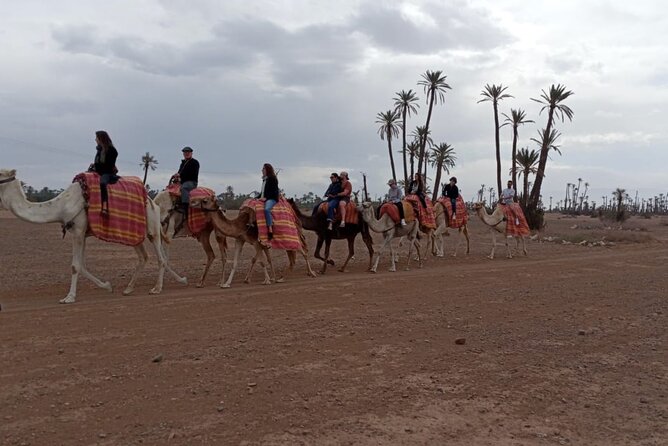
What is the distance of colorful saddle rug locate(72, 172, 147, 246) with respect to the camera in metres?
10.3

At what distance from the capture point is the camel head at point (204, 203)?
12.4 metres

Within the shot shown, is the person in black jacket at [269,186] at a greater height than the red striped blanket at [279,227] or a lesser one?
greater

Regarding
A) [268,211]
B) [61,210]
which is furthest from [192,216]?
[61,210]

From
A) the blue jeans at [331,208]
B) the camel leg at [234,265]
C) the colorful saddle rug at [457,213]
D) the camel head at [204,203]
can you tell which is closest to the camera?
the camel leg at [234,265]

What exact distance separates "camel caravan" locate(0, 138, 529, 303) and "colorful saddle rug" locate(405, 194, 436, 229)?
3 cm

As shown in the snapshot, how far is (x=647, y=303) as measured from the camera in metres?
10.5

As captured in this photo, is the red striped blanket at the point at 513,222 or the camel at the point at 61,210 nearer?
the camel at the point at 61,210

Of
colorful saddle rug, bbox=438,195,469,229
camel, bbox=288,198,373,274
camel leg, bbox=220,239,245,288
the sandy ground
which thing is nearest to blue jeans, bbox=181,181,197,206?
camel leg, bbox=220,239,245,288

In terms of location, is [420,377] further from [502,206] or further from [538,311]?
[502,206]

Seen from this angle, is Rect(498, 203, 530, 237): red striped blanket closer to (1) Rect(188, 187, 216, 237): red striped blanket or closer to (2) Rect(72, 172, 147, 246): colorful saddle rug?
(1) Rect(188, 187, 216, 237): red striped blanket

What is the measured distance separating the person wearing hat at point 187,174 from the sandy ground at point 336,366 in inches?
79.4

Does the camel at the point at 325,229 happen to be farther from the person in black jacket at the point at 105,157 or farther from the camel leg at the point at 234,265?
the person in black jacket at the point at 105,157

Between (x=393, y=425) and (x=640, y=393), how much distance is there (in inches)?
111

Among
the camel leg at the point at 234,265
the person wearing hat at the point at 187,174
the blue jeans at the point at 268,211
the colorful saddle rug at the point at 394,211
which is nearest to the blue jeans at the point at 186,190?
the person wearing hat at the point at 187,174
